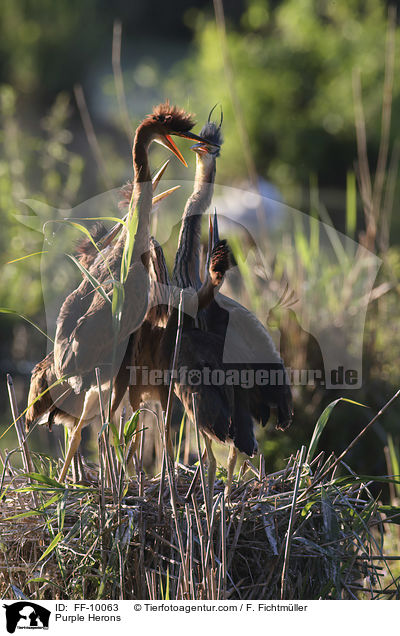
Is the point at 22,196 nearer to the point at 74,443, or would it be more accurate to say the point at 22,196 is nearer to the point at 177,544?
the point at 74,443

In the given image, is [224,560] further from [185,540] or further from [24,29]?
[24,29]

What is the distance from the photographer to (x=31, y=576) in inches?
41.8

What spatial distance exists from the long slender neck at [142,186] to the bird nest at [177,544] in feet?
1.08

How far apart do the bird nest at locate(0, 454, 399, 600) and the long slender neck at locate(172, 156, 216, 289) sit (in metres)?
0.29

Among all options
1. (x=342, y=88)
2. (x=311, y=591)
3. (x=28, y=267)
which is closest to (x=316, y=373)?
(x=311, y=591)

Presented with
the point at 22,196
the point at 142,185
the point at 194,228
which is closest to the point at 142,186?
the point at 142,185

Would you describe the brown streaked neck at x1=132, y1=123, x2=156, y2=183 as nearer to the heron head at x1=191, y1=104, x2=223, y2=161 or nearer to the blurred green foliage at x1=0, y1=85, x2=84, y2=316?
the heron head at x1=191, y1=104, x2=223, y2=161

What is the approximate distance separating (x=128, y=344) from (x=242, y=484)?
0.30m

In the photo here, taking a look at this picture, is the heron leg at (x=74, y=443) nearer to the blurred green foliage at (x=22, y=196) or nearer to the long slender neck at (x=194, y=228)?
the long slender neck at (x=194, y=228)

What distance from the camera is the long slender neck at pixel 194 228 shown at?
1100 mm
